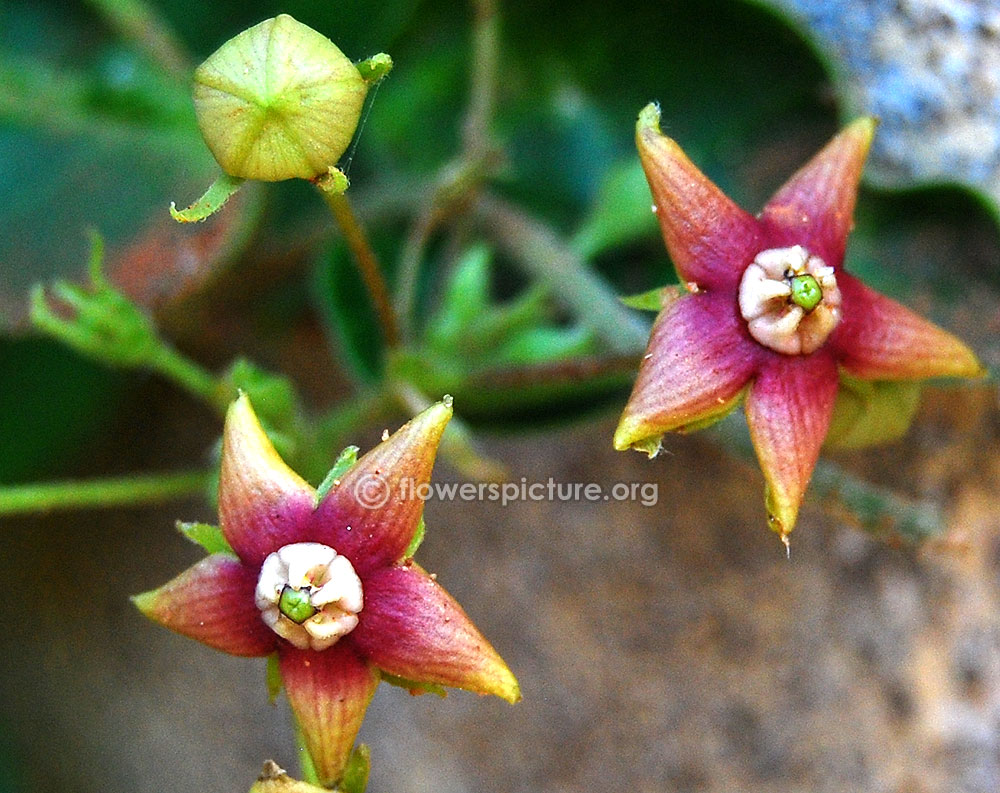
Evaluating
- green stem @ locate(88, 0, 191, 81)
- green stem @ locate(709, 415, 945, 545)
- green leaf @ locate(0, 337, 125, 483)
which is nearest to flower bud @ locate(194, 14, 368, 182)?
green stem @ locate(709, 415, 945, 545)

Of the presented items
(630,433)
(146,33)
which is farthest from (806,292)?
(146,33)

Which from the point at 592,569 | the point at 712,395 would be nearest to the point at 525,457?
the point at 592,569

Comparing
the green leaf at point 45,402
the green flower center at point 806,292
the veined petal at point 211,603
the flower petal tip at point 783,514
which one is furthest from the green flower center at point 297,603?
the green leaf at point 45,402

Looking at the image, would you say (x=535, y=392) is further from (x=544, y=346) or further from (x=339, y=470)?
(x=339, y=470)

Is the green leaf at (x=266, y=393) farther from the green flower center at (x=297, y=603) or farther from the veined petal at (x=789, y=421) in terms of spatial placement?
the veined petal at (x=789, y=421)

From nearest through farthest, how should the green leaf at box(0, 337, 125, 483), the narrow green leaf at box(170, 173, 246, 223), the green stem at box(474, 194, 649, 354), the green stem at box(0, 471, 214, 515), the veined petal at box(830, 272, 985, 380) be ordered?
the narrow green leaf at box(170, 173, 246, 223) → the veined petal at box(830, 272, 985, 380) → the green stem at box(0, 471, 214, 515) → the green stem at box(474, 194, 649, 354) → the green leaf at box(0, 337, 125, 483)

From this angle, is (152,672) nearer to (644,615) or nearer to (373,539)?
(644,615)

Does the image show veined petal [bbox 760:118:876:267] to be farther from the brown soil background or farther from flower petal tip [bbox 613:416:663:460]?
the brown soil background
